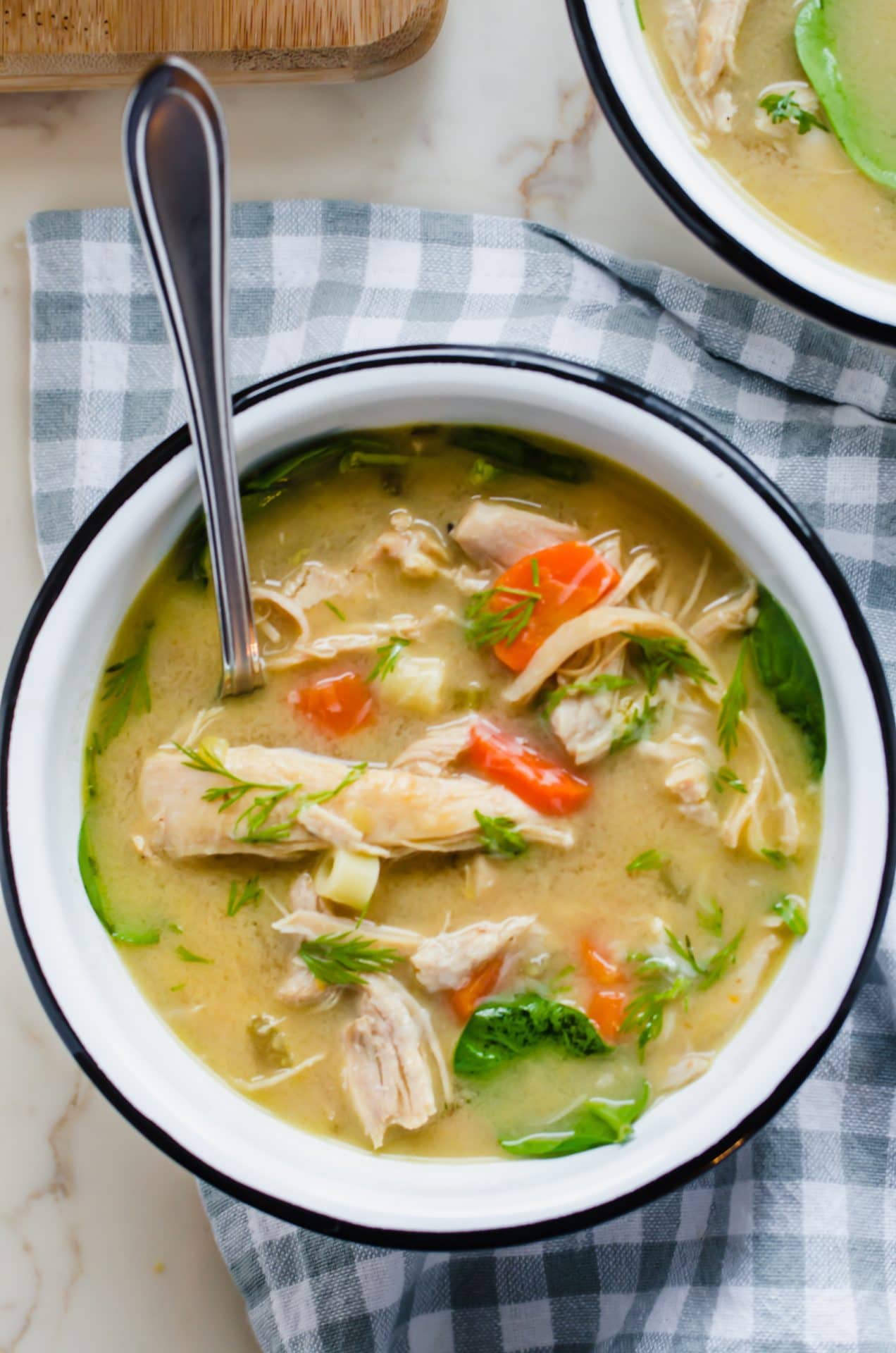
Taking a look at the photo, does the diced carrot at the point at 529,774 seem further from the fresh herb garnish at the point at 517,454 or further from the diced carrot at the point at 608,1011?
the fresh herb garnish at the point at 517,454

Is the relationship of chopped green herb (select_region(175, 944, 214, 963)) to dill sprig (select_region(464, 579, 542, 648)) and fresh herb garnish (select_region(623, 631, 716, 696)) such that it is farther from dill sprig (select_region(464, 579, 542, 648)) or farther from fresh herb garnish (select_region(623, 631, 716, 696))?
fresh herb garnish (select_region(623, 631, 716, 696))

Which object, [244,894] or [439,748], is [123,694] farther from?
[439,748]

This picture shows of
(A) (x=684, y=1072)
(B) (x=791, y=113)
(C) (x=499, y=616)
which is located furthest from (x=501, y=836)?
(B) (x=791, y=113)

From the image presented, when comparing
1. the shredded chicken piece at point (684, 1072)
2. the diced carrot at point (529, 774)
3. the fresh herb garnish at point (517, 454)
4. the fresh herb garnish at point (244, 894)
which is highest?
the fresh herb garnish at point (517, 454)

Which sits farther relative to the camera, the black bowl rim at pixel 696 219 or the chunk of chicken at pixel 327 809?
the black bowl rim at pixel 696 219

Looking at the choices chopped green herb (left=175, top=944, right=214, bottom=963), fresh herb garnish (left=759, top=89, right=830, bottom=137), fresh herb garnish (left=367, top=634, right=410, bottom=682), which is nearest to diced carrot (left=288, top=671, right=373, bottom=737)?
fresh herb garnish (left=367, top=634, right=410, bottom=682)

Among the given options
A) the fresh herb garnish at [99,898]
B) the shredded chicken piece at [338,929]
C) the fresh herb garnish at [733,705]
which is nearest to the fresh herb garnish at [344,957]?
the shredded chicken piece at [338,929]

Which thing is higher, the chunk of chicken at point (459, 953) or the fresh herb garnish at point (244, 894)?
the fresh herb garnish at point (244, 894)
